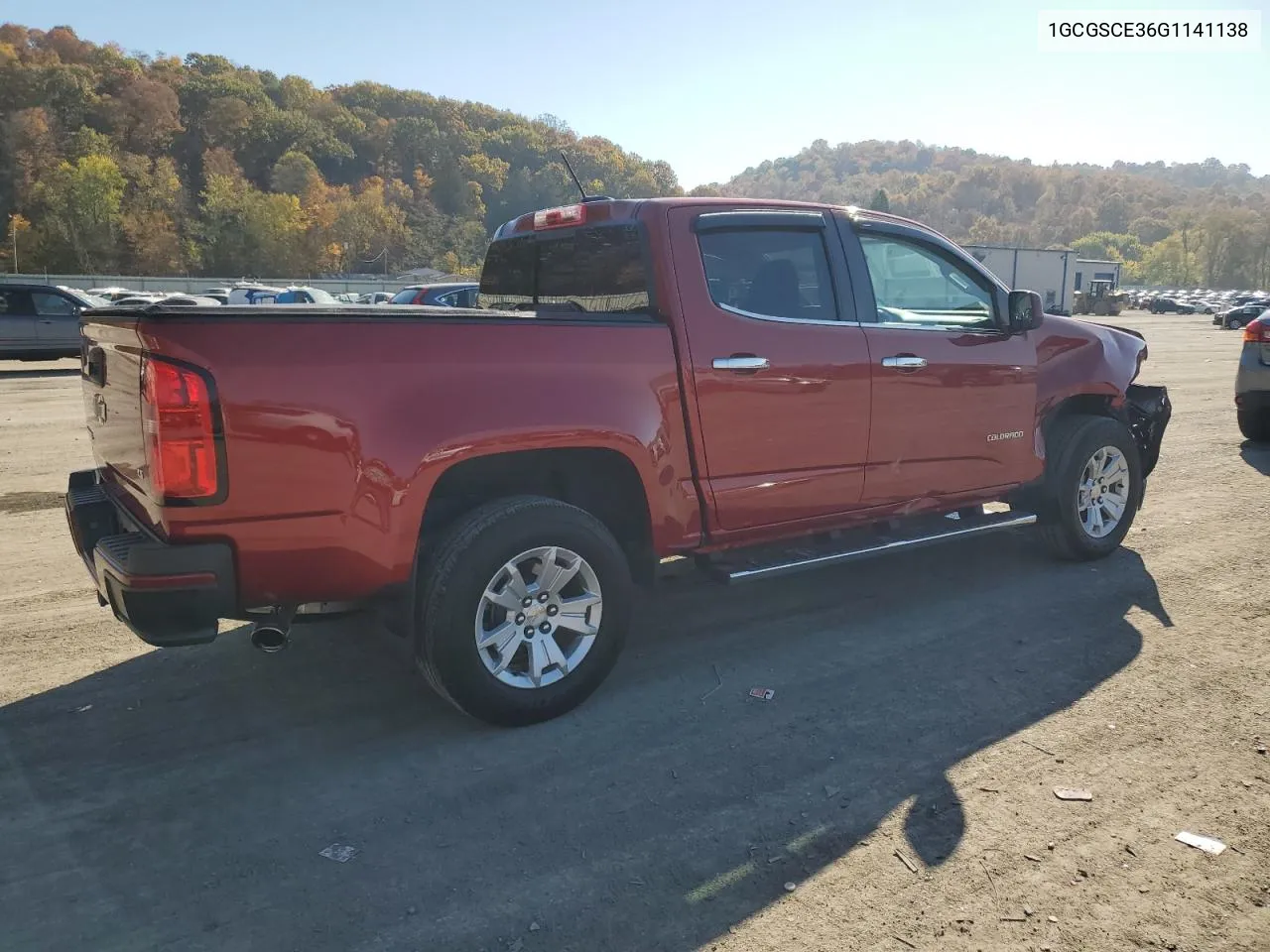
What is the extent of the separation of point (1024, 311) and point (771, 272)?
1.74 meters

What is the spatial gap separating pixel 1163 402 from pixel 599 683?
4806mm

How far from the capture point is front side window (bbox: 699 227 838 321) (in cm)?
439

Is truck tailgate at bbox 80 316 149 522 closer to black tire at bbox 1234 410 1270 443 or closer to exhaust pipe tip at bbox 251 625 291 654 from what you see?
exhaust pipe tip at bbox 251 625 291 654

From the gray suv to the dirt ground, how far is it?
16413 mm

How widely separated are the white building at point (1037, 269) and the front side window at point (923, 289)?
5112cm

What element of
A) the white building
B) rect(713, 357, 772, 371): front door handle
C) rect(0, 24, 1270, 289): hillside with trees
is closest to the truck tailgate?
rect(713, 357, 772, 371): front door handle

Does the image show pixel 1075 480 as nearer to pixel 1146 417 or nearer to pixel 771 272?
pixel 1146 417

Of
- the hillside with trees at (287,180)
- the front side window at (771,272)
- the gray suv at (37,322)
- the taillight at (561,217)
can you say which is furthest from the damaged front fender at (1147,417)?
the hillside with trees at (287,180)

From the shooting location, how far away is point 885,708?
158 inches

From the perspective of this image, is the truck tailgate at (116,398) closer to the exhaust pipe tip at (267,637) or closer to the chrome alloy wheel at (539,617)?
the exhaust pipe tip at (267,637)

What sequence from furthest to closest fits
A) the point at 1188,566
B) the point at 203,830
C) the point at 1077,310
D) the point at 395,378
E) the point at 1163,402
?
the point at 1077,310, the point at 1163,402, the point at 1188,566, the point at 395,378, the point at 203,830

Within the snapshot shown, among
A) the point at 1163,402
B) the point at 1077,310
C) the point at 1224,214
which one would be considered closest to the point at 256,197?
the point at 1077,310

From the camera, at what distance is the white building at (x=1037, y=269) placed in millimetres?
54844

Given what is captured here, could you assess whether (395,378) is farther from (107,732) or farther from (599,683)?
(107,732)
